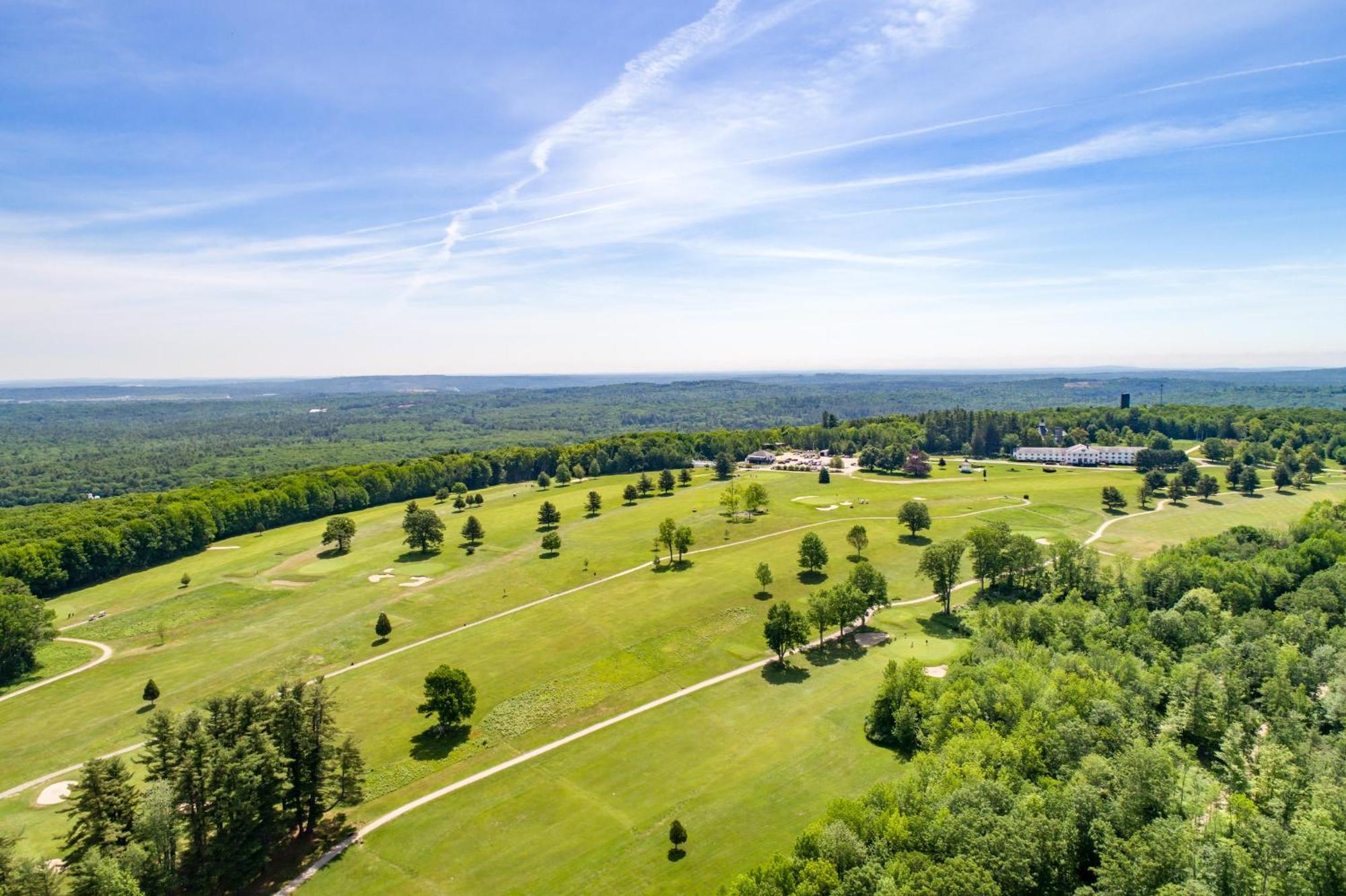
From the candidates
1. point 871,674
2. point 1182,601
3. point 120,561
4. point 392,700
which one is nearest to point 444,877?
point 392,700

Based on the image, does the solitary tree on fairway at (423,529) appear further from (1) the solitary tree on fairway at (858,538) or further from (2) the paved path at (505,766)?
(1) the solitary tree on fairway at (858,538)

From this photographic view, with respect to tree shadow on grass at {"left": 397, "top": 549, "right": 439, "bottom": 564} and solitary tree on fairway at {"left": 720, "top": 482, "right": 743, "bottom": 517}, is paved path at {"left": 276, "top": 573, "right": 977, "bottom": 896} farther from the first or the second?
tree shadow on grass at {"left": 397, "top": 549, "right": 439, "bottom": 564}

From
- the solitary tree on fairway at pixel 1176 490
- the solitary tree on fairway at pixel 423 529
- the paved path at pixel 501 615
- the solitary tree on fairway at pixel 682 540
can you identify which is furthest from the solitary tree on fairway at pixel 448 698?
the solitary tree on fairway at pixel 1176 490

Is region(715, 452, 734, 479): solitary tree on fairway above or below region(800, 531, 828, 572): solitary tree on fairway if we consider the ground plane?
above

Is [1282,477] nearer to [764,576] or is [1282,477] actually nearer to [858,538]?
[858,538]

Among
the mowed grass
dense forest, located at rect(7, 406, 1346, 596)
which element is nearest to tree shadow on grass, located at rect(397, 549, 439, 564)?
the mowed grass

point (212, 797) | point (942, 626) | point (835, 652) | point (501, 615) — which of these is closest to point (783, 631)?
point (835, 652)
